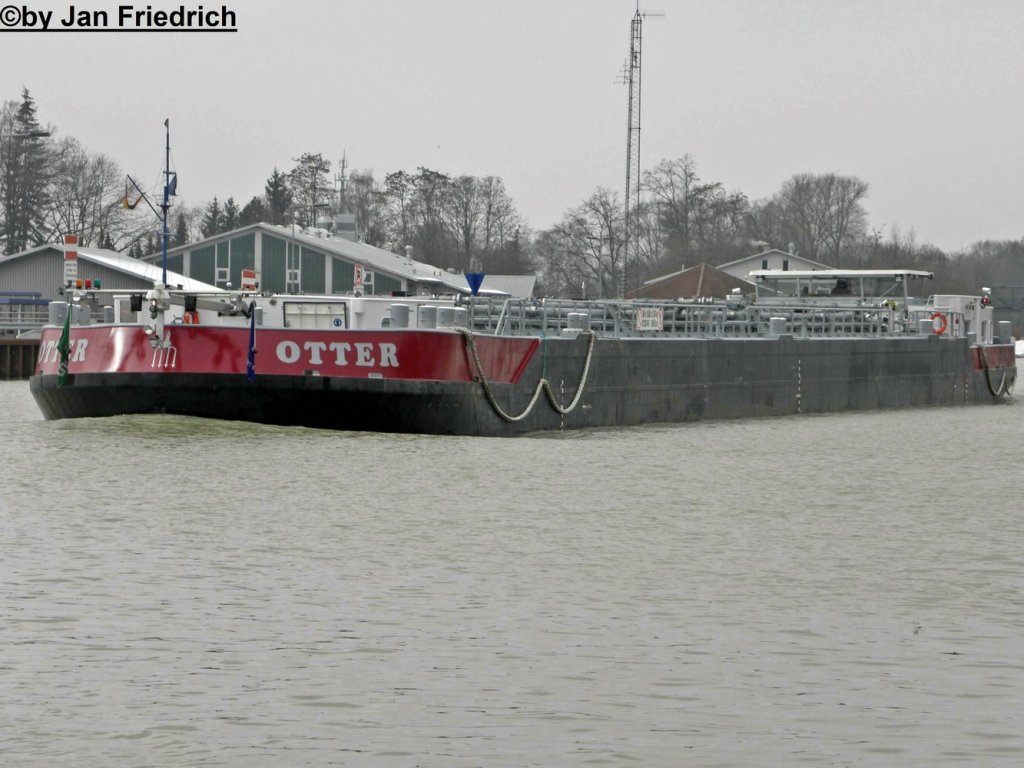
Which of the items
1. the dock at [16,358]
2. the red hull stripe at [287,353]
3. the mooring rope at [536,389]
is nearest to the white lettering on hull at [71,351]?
the red hull stripe at [287,353]

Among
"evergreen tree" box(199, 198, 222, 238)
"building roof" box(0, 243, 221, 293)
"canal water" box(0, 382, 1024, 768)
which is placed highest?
"evergreen tree" box(199, 198, 222, 238)

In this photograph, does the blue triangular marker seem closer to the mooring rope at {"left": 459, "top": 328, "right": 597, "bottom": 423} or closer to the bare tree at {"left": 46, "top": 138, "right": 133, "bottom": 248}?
the mooring rope at {"left": 459, "top": 328, "right": 597, "bottom": 423}

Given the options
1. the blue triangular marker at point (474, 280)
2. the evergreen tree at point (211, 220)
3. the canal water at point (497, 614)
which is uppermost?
the evergreen tree at point (211, 220)

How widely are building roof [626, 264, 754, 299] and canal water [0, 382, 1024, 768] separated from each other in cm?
8076

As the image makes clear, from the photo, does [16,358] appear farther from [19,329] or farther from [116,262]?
[116,262]

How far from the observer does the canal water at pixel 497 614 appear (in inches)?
313

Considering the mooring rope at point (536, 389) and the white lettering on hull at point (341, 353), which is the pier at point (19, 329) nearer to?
the mooring rope at point (536, 389)

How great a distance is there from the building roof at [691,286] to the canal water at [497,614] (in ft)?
265

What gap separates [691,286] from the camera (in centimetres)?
10219

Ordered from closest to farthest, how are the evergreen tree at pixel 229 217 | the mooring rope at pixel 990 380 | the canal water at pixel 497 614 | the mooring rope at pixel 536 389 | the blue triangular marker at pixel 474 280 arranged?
1. the canal water at pixel 497 614
2. the mooring rope at pixel 536 389
3. the blue triangular marker at pixel 474 280
4. the mooring rope at pixel 990 380
5. the evergreen tree at pixel 229 217

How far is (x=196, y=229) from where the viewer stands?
132 m

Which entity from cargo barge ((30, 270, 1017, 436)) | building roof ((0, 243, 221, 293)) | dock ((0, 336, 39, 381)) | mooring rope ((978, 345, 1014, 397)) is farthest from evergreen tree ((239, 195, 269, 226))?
cargo barge ((30, 270, 1017, 436))

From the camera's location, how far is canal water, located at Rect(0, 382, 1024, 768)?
7961mm

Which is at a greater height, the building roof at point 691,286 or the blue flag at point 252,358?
A: the building roof at point 691,286
